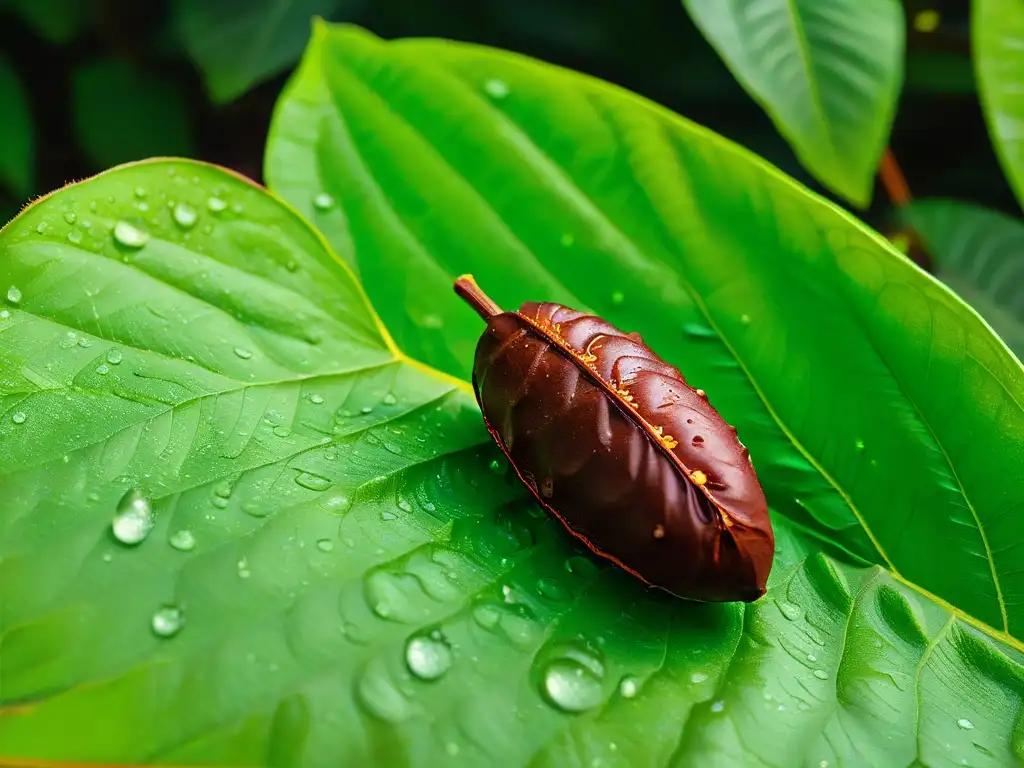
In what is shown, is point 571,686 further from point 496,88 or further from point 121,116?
point 121,116

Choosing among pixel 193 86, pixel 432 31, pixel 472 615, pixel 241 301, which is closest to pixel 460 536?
pixel 472 615

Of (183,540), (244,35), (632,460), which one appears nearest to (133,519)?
(183,540)

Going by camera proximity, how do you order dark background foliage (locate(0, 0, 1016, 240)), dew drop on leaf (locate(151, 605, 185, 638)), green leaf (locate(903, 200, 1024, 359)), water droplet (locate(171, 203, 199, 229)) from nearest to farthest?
1. dew drop on leaf (locate(151, 605, 185, 638))
2. water droplet (locate(171, 203, 199, 229))
3. green leaf (locate(903, 200, 1024, 359))
4. dark background foliage (locate(0, 0, 1016, 240))

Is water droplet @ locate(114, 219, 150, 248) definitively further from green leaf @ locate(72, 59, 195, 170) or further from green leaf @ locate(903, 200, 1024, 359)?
green leaf @ locate(903, 200, 1024, 359)

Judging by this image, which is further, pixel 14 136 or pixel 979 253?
pixel 14 136

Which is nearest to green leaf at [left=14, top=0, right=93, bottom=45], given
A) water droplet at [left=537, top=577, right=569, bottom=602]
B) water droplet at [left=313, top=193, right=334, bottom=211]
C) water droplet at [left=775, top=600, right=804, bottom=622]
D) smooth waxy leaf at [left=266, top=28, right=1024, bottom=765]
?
smooth waxy leaf at [left=266, top=28, right=1024, bottom=765]

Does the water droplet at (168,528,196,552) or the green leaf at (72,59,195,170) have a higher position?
the water droplet at (168,528,196,552)

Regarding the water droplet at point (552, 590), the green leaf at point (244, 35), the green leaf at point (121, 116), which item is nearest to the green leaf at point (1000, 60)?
the water droplet at point (552, 590)

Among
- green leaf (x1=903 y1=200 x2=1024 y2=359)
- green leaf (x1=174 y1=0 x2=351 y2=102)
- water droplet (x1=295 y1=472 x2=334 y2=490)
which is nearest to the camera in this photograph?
water droplet (x1=295 y1=472 x2=334 y2=490)
